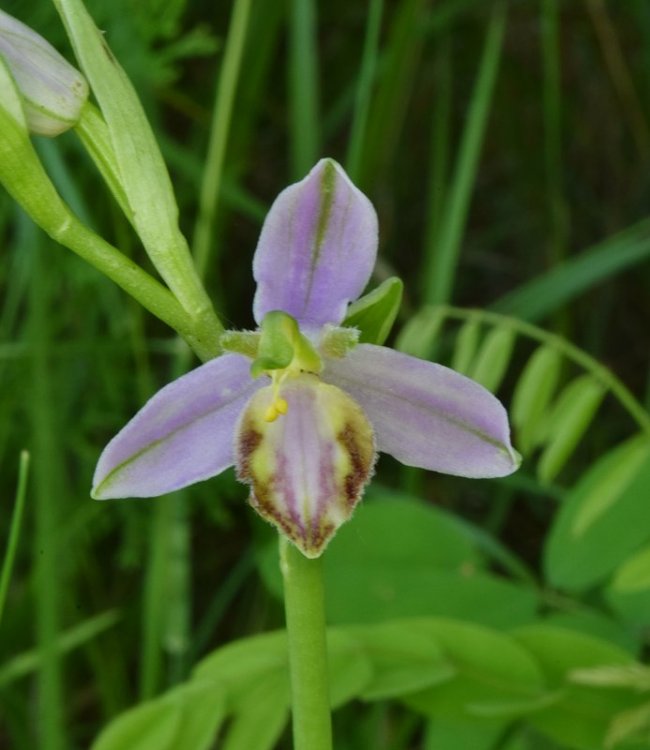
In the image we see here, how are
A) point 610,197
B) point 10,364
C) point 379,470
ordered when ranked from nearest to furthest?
point 10,364, point 379,470, point 610,197

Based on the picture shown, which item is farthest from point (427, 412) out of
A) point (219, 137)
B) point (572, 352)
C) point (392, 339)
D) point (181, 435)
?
point (392, 339)

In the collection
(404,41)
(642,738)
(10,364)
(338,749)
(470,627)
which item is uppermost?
(404,41)

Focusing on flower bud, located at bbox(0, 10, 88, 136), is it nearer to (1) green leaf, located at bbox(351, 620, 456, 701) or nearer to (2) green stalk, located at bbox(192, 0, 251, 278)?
(1) green leaf, located at bbox(351, 620, 456, 701)

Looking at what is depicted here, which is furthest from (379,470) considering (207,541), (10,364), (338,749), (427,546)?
(427,546)

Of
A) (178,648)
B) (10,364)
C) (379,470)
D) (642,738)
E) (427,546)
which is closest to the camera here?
(642,738)

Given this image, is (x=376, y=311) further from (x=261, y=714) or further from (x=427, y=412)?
(x=261, y=714)

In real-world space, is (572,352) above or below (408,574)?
above

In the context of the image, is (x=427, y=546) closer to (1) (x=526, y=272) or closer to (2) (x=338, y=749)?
(2) (x=338, y=749)
